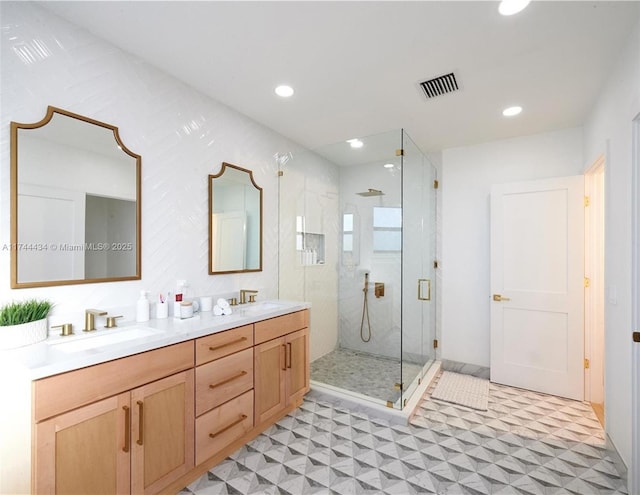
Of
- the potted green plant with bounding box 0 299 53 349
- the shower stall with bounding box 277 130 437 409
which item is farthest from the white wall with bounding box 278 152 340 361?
the potted green plant with bounding box 0 299 53 349

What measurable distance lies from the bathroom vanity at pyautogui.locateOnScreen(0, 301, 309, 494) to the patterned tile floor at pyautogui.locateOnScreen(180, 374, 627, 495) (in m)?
0.23

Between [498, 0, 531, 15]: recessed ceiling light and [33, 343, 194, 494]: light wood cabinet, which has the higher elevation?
[498, 0, 531, 15]: recessed ceiling light

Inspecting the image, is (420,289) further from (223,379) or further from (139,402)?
(139,402)

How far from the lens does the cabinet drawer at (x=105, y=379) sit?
1.22 metres

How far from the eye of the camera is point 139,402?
1523mm

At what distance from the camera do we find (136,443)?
1.51 metres

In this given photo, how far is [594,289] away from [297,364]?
271 cm

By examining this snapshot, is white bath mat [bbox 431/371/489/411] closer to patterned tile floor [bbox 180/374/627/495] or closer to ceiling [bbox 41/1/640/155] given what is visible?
patterned tile floor [bbox 180/374/627/495]

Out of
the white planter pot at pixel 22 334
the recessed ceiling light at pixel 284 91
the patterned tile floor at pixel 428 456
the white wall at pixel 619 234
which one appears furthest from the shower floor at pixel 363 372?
the recessed ceiling light at pixel 284 91

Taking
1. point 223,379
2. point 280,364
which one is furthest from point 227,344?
point 280,364

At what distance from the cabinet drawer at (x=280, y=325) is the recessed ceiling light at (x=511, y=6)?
7.53 feet

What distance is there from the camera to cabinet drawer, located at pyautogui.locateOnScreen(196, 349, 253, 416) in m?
1.83

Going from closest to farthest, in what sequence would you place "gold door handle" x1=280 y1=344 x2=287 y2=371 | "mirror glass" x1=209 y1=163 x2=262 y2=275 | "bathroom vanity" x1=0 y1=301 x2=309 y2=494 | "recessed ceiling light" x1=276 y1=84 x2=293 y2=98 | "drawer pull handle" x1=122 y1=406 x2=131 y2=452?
"bathroom vanity" x1=0 y1=301 x2=309 y2=494, "drawer pull handle" x1=122 y1=406 x2=131 y2=452, "recessed ceiling light" x1=276 y1=84 x2=293 y2=98, "gold door handle" x1=280 y1=344 x2=287 y2=371, "mirror glass" x1=209 y1=163 x2=262 y2=275

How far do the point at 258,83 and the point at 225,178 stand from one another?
786 mm
